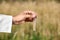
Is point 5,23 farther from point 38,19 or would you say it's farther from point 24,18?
point 38,19

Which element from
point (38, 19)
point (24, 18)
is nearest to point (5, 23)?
point (24, 18)

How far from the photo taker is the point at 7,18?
1.30m

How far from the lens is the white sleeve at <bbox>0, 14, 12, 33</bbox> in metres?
1.27

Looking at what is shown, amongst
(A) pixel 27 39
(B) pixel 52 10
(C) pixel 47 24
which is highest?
(B) pixel 52 10

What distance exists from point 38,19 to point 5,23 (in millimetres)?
270

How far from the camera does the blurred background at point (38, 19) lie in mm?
1271

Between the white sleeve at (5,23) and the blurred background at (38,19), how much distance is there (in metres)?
0.03

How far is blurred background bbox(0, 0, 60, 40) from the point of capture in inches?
50.1

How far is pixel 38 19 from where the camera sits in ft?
4.25

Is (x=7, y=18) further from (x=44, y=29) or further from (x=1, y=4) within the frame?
(x=44, y=29)

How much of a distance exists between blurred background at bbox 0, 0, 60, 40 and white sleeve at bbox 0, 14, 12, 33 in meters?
0.03

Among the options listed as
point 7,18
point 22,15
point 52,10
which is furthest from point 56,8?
point 7,18

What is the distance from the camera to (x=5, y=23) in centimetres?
128

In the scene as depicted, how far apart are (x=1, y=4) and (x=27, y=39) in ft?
1.18
